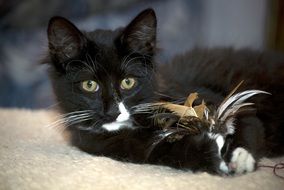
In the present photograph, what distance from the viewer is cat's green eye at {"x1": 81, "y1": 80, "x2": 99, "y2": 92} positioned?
162 cm

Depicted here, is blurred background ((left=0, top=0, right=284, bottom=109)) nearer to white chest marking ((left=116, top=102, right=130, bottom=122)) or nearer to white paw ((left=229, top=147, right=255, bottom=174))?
white chest marking ((left=116, top=102, right=130, bottom=122))

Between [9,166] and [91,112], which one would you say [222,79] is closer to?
[91,112]

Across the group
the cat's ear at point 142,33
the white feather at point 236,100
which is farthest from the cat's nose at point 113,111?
the white feather at point 236,100

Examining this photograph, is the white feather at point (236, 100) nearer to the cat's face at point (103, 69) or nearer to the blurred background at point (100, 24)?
the cat's face at point (103, 69)

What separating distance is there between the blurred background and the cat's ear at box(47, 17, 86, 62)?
2.38 ft

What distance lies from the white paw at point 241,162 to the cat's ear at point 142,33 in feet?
1.62

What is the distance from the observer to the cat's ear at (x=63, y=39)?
5.22 feet

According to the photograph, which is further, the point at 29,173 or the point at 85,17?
the point at 85,17

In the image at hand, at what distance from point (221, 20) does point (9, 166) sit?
1.69 m

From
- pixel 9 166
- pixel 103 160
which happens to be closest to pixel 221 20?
pixel 103 160

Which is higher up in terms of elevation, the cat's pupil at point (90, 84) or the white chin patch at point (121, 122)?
the cat's pupil at point (90, 84)

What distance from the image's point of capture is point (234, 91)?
72.0 inches

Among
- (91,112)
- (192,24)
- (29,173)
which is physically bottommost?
(29,173)

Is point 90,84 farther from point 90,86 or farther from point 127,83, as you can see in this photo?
point 127,83
